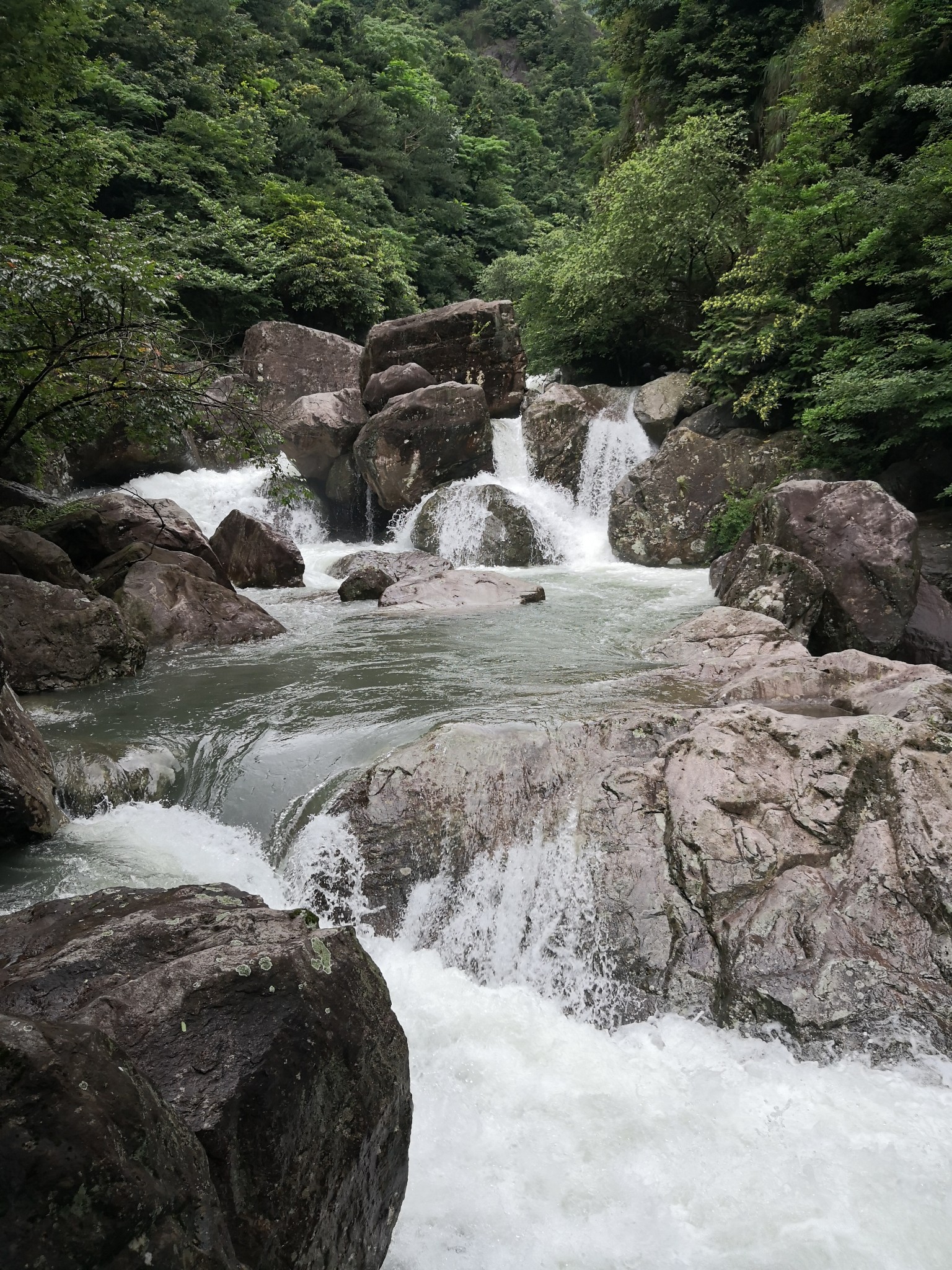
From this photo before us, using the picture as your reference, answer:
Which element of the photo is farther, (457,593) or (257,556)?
(257,556)

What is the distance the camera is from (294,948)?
7.35 feet

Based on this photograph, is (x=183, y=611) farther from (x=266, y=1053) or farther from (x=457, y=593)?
(x=266, y=1053)

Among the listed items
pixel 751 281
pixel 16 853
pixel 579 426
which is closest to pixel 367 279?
pixel 579 426

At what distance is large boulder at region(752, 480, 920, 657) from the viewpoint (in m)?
8.52

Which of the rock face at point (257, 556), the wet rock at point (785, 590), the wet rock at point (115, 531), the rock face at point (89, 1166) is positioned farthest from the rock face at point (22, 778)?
the rock face at point (257, 556)

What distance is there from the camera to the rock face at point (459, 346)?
731 inches

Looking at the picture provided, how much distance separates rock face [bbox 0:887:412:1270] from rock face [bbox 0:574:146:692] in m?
5.52

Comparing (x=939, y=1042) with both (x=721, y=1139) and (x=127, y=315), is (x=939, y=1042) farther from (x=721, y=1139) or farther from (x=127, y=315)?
(x=127, y=315)

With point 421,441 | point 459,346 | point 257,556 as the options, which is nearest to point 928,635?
point 257,556

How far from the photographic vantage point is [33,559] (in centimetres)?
827

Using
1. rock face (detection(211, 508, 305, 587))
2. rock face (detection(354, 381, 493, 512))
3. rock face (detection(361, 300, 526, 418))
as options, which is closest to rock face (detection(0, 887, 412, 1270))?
rock face (detection(211, 508, 305, 587))

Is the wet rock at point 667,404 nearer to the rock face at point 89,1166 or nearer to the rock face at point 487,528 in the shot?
the rock face at point 487,528

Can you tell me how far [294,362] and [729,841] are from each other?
18.9 metres

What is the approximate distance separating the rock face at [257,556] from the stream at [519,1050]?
471 cm
